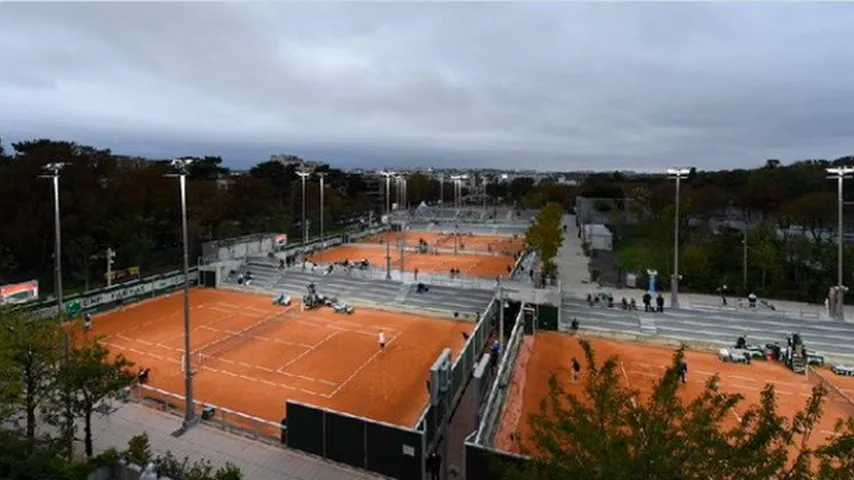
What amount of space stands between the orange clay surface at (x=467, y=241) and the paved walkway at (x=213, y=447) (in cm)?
4356

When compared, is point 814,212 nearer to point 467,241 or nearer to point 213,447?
point 467,241

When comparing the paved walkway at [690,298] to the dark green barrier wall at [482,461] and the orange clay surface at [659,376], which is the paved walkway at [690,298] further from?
the dark green barrier wall at [482,461]

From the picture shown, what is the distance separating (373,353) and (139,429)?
11.7 meters

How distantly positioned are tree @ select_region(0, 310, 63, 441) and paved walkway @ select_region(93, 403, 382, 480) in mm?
2627

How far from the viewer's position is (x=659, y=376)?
2455 centimetres

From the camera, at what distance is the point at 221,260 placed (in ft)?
144

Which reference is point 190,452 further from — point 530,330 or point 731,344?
point 731,344

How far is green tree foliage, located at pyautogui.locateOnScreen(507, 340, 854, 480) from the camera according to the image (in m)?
7.20

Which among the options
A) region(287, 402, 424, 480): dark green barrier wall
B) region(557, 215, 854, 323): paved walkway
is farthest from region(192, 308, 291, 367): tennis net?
region(557, 215, 854, 323): paved walkway

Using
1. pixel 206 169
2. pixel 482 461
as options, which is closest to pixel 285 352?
pixel 482 461

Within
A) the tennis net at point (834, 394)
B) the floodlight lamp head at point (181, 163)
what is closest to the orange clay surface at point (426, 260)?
the tennis net at point (834, 394)

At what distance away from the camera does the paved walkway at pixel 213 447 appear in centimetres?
1508

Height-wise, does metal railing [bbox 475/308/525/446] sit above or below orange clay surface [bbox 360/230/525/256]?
below

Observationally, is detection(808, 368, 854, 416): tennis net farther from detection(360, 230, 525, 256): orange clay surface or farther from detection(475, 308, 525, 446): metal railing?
detection(360, 230, 525, 256): orange clay surface
